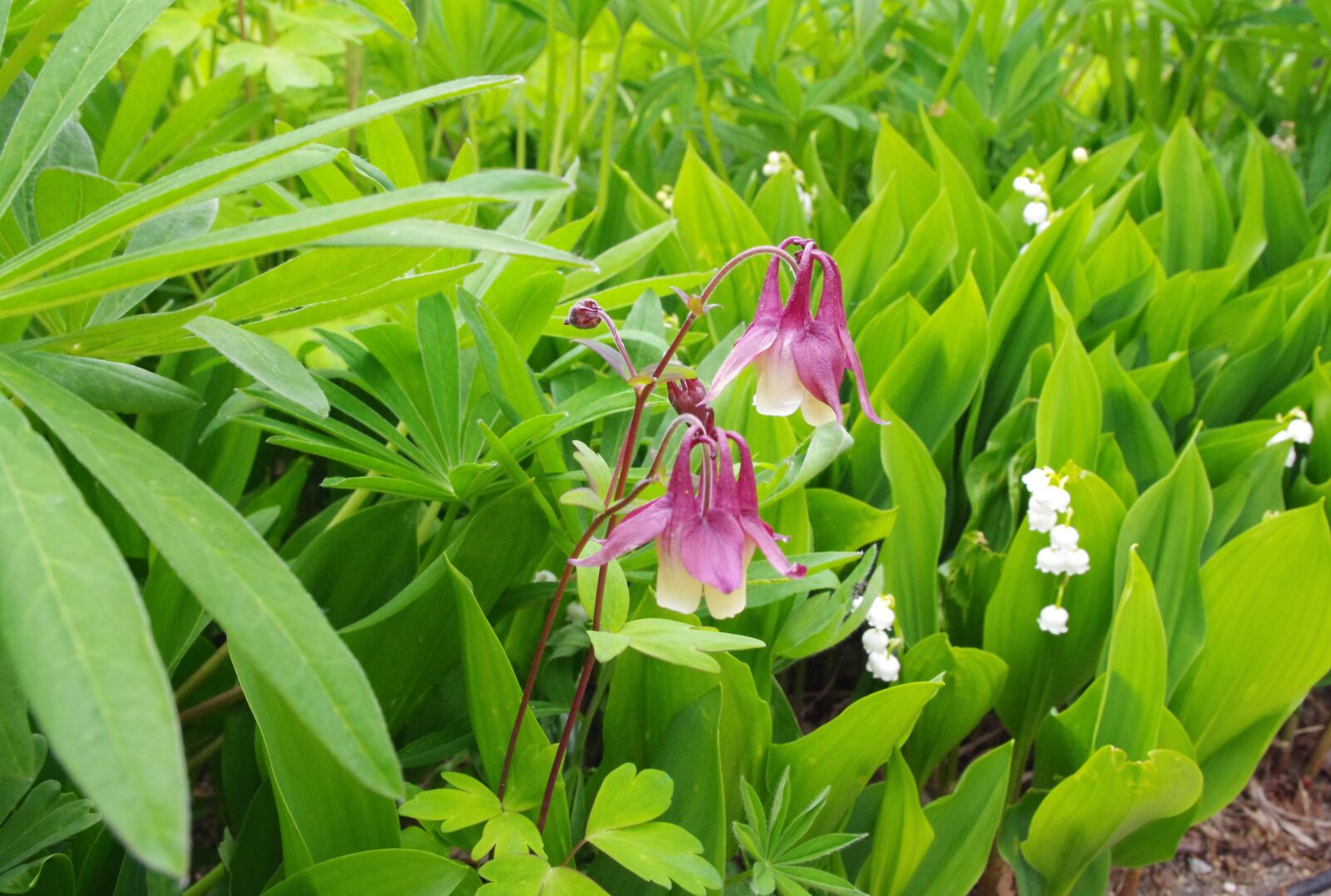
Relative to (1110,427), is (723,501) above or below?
above

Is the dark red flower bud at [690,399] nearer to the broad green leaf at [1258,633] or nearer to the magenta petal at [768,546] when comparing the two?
the magenta petal at [768,546]

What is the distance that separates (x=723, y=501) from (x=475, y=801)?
324 millimetres

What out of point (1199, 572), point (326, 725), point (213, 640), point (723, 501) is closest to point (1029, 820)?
point (1199, 572)

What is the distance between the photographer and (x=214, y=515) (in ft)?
1.59

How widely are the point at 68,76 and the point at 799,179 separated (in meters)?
1.29

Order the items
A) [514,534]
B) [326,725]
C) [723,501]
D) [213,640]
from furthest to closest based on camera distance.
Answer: [213,640] → [514,534] → [723,501] → [326,725]

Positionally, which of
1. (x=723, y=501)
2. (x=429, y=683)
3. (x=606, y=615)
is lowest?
(x=429, y=683)

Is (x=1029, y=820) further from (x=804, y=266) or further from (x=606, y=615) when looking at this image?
(x=804, y=266)

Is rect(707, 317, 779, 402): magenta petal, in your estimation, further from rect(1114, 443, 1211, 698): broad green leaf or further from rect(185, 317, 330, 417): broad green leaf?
rect(1114, 443, 1211, 698): broad green leaf

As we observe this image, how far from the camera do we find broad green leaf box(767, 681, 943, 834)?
0.91m

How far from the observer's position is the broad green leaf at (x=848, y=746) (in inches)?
35.9

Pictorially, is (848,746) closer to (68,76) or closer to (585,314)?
(585,314)

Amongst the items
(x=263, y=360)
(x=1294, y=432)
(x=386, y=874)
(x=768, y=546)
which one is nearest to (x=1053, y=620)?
(x=1294, y=432)

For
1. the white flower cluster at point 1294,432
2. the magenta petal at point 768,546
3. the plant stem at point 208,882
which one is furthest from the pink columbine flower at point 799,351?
the white flower cluster at point 1294,432
